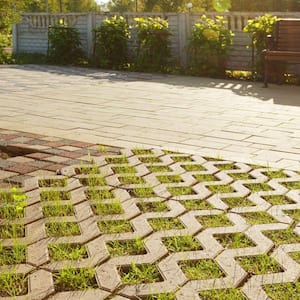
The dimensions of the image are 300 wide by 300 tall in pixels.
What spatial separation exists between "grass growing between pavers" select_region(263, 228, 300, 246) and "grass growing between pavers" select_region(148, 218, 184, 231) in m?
0.44

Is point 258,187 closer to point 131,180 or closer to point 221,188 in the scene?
point 221,188

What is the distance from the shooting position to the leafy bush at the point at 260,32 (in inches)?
382

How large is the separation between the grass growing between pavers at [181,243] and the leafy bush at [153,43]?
9387 millimetres

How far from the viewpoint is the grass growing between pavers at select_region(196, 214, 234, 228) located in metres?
2.70

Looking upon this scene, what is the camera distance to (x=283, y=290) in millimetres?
2027

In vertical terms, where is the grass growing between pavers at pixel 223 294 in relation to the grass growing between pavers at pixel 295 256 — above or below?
below

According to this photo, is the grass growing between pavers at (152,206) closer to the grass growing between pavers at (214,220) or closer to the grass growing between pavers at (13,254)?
the grass growing between pavers at (214,220)

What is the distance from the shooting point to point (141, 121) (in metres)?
5.57

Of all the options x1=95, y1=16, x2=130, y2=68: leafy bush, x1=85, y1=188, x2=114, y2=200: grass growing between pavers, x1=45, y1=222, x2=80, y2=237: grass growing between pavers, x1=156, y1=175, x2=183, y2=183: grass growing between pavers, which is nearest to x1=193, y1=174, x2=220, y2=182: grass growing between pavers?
x1=156, y1=175, x2=183, y2=183: grass growing between pavers

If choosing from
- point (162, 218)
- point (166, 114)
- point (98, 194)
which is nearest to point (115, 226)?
point (162, 218)

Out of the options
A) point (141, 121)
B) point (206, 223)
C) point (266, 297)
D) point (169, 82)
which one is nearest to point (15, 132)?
point (141, 121)

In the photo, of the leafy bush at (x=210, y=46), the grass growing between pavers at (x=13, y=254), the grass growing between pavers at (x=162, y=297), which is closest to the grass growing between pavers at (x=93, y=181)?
the grass growing between pavers at (x=13, y=254)

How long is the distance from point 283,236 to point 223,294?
70cm

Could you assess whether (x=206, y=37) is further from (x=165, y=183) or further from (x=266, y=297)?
(x=266, y=297)
